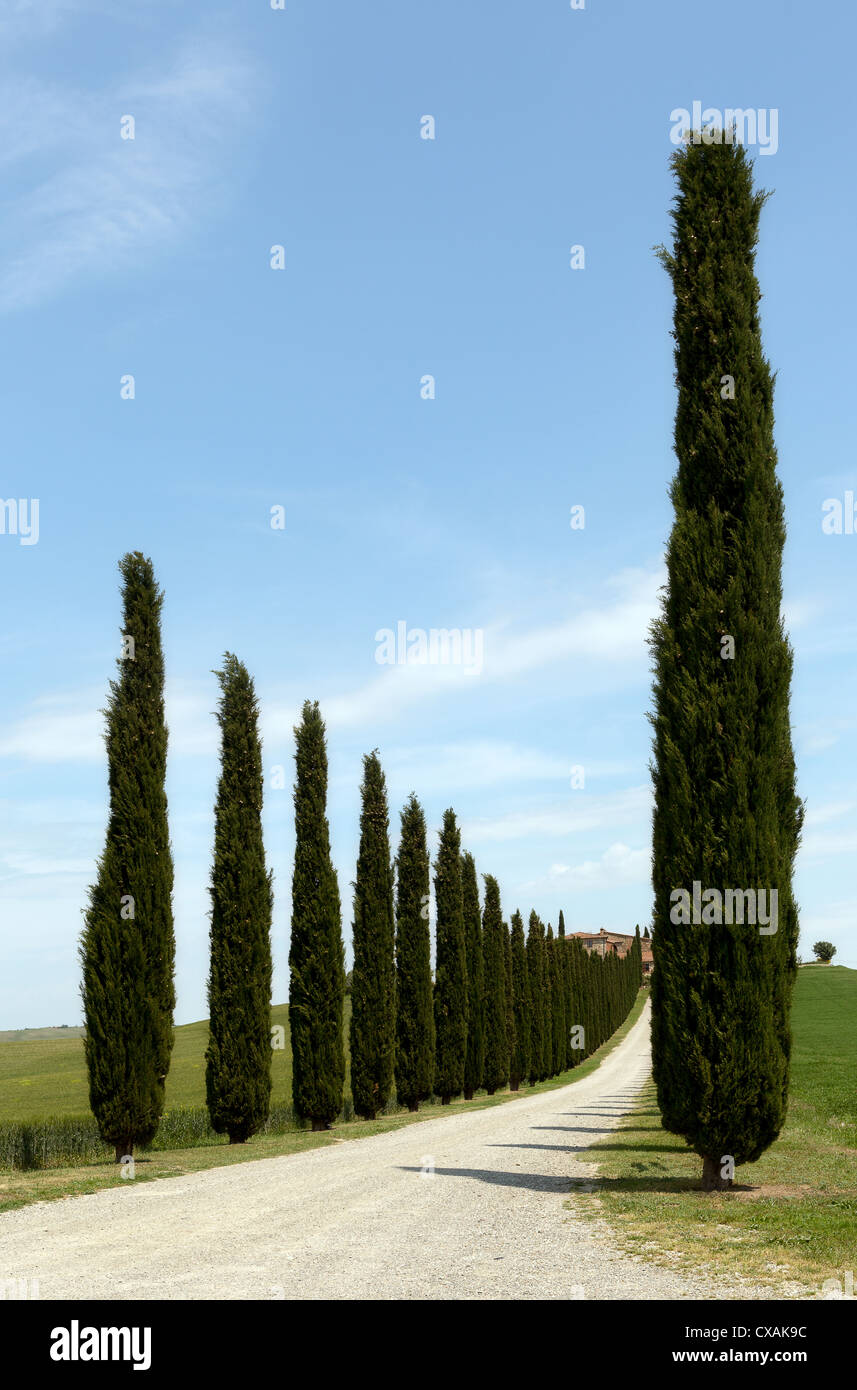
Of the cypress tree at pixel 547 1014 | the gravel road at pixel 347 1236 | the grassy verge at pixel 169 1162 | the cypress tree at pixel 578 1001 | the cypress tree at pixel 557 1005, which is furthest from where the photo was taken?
the cypress tree at pixel 578 1001

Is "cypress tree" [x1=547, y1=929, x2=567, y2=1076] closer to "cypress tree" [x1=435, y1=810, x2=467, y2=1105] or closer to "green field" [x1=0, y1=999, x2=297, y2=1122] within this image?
"green field" [x1=0, y1=999, x2=297, y2=1122]

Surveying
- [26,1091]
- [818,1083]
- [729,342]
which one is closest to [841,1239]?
[729,342]

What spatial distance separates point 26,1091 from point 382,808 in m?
29.4

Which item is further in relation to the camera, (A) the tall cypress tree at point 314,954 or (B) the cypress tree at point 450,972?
(B) the cypress tree at point 450,972

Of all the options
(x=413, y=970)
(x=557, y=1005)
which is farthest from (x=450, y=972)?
(x=557, y=1005)

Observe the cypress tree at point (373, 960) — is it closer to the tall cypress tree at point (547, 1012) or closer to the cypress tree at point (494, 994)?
the cypress tree at point (494, 994)

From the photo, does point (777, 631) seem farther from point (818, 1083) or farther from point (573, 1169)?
point (818, 1083)

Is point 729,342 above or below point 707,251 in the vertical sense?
below

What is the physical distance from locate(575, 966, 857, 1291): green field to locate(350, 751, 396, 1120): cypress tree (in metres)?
7.35

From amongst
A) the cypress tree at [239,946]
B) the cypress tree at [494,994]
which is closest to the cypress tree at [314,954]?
the cypress tree at [239,946]

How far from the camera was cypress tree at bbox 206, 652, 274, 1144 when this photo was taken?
68.7 ft

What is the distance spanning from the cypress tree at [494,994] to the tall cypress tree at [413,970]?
25.7 ft

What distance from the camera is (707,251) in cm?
1381

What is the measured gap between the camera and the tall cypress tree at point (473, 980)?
37500 millimetres
